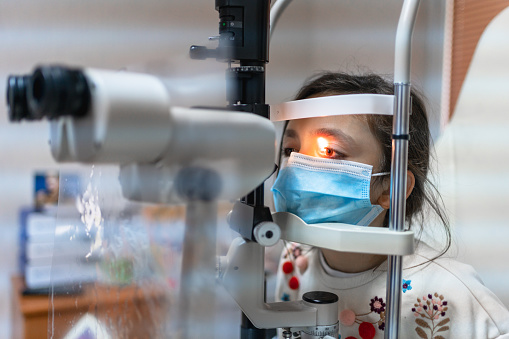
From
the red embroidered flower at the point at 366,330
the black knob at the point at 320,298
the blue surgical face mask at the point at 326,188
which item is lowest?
the red embroidered flower at the point at 366,330

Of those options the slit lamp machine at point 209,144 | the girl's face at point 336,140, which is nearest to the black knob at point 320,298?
the slit lamp machine at point 209,144

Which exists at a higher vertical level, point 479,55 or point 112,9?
point 112,9

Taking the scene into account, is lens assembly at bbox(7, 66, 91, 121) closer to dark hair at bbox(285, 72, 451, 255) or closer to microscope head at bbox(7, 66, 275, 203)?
microscope head at bbox(7, 66, 275, 203)

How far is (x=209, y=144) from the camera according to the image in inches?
17.8

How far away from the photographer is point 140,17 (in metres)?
1.36

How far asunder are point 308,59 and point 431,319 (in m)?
0.90

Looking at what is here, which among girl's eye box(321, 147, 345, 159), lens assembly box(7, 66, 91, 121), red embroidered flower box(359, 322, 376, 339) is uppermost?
lens assembly box(7, 66, 91, 121)

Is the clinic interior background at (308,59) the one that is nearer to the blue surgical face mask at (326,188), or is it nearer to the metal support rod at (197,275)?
the blue surgical face mask at (326,188)

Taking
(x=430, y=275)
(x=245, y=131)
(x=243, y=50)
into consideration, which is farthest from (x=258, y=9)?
(x=430, y=275)

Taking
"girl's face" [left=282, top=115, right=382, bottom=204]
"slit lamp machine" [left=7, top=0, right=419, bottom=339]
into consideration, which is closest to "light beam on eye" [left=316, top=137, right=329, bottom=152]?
"girl's face" [left=282, top=115, right=382, bottom=204]

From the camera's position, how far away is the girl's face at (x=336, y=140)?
84 centimetres

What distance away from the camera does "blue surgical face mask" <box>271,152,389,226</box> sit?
2.54 feet

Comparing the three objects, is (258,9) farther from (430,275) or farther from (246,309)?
(430,275)

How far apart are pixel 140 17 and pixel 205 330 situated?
1.09 metres
